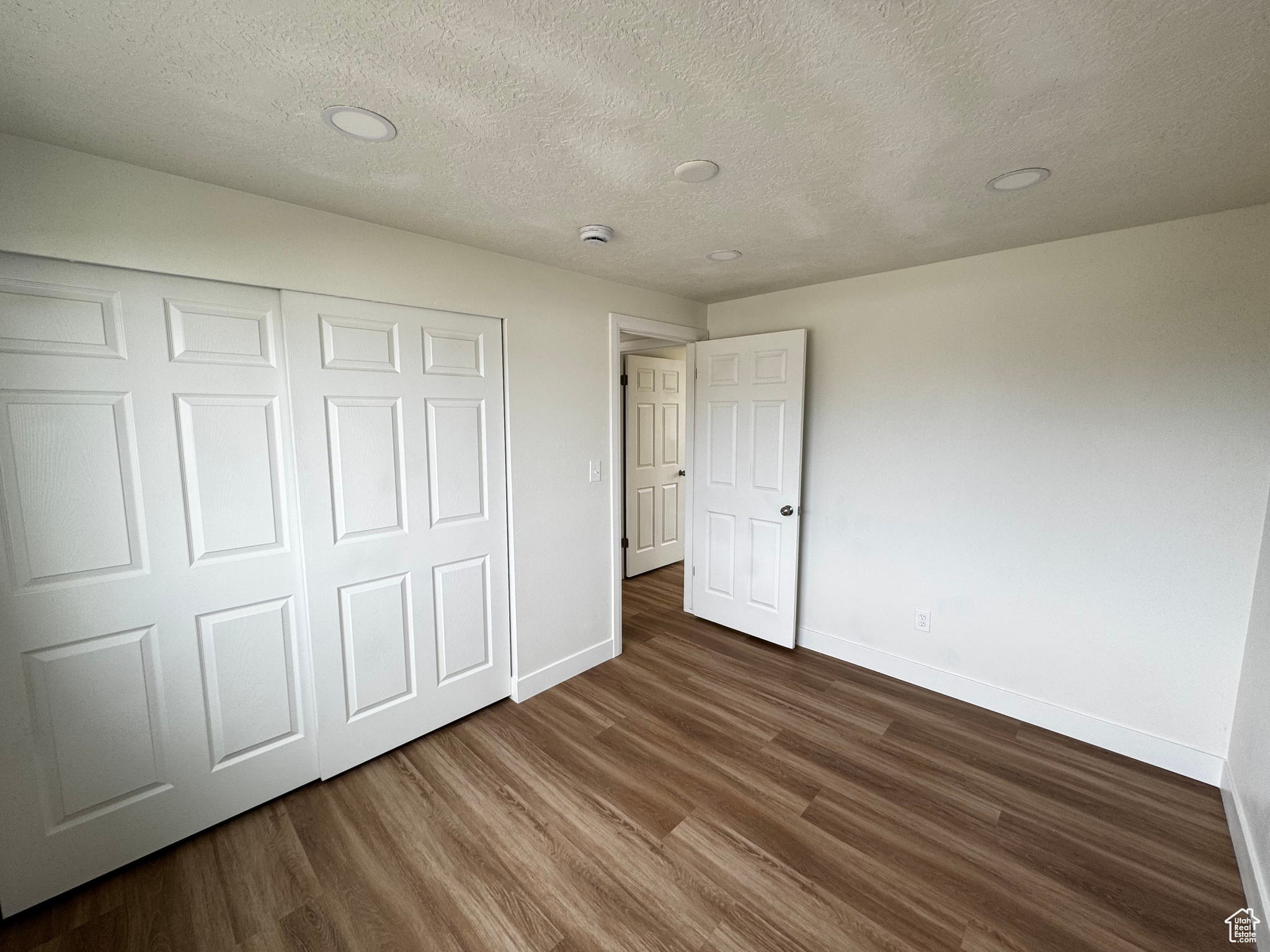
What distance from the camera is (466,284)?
2.26m

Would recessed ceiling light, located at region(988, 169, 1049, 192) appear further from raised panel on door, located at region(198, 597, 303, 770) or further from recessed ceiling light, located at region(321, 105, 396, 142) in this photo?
raised panel on door, located at region(198, 597, 303, 770)

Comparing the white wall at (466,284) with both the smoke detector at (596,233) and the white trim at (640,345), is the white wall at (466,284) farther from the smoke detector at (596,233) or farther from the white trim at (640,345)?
the white trim at (640,345)

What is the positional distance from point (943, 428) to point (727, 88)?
2097mm

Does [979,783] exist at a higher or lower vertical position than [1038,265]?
lower

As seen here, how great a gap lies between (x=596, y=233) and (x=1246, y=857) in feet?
10.2

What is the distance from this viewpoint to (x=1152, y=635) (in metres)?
2.12

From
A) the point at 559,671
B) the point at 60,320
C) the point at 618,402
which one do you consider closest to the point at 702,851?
the point at 559,671

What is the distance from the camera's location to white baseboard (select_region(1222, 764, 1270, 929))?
144 cm

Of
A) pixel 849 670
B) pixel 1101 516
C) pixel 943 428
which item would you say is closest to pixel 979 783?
pixel 849 670

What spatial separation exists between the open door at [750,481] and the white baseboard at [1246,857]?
1808 mm

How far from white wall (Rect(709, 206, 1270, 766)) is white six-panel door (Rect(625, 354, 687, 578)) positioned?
168 cm

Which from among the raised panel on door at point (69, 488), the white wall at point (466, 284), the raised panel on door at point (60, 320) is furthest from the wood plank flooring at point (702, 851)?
the raised panel on door at point (60, 320)

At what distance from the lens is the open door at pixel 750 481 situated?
3043 millimetres

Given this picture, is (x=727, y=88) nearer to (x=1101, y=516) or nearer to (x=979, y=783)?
(x=1101, y=516)
